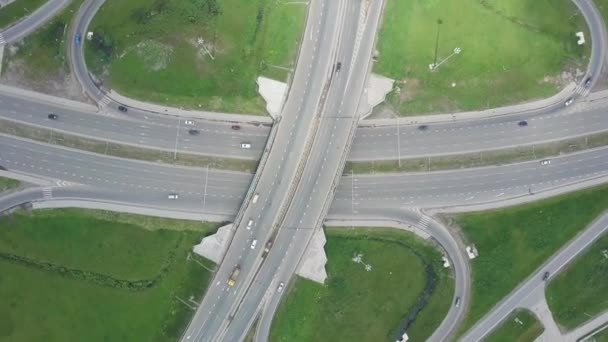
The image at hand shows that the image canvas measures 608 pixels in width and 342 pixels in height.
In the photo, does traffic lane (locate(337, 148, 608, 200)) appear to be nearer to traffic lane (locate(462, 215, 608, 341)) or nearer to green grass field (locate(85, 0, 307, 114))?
traffic lane (locate(462, 215, 608, 341))

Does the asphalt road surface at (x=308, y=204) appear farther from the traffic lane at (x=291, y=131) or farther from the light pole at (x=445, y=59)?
the light pole at (x=445, y=59)

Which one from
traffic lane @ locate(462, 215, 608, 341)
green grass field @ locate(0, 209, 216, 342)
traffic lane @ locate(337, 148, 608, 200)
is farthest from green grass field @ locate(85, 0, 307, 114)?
traffic lane @ locate(462, 215, 608, 341)

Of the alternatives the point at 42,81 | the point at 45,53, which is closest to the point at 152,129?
the point at 42,81

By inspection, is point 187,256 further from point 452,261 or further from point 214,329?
point 452,261

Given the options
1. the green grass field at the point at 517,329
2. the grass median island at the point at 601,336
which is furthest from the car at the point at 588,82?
the grass median island at the point at 601,336

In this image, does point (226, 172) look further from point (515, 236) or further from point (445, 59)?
point (515, 236)
